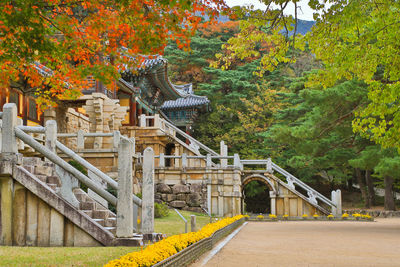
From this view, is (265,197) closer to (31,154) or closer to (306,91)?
(306,91)

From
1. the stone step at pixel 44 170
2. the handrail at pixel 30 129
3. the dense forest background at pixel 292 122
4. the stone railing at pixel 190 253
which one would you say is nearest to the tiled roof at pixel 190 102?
the dense forest background at pixel 292 122

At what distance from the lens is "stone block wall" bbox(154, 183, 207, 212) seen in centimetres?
2514

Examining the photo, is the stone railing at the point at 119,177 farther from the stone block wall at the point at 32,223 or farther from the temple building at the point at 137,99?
the temple building at the point at 137,99

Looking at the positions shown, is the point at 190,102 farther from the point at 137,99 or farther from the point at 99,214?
the point at 99,214

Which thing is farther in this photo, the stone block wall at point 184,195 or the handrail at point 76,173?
the stone block wall at point 184,195

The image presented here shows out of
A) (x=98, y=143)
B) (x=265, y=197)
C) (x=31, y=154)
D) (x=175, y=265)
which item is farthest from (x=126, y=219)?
(x=265, y=197)

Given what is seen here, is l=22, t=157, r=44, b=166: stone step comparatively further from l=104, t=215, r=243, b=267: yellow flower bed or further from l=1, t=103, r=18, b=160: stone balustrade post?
l=104, t=215, r=243, b=267: yellow flower bed

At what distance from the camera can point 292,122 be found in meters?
35.6

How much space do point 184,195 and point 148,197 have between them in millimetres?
16118

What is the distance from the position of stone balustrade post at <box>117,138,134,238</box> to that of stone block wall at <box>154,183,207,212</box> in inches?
654

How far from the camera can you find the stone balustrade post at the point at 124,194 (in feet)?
28.0

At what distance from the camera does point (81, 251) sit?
7758mm

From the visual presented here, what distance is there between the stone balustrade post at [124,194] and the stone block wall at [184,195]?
1661cm

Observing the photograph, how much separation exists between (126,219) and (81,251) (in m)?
1.08
